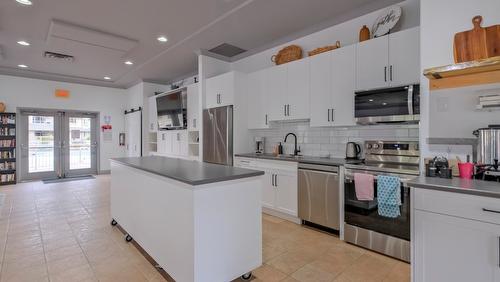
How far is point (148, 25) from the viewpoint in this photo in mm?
3730

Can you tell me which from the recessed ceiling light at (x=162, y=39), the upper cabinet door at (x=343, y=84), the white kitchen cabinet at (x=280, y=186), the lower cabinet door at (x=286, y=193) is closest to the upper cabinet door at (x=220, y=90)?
the recessed ceiling light at (x=162, y=39)

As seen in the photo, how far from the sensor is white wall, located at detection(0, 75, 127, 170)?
6.50 m

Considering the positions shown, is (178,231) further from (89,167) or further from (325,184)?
(89,167)

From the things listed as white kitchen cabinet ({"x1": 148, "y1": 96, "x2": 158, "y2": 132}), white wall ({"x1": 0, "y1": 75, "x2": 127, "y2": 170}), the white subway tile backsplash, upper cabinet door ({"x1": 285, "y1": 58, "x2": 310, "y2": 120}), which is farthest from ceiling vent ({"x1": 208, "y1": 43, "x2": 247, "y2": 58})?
white wall ({"x1": 0, "y1": 75, "x2": 127, "y2": 170})

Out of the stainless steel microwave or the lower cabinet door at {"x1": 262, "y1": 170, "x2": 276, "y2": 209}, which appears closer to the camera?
the stainless steel microwave

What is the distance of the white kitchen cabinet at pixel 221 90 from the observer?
435cm

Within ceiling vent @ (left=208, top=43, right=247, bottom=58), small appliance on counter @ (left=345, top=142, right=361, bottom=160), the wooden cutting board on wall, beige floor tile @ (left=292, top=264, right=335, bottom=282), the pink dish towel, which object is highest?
ceiling vent @ (left=208, top=43, right=247, bottom=58)

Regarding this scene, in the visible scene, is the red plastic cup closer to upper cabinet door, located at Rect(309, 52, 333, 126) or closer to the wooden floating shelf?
the wooden floating shelf

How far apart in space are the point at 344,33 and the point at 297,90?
3.43 ft

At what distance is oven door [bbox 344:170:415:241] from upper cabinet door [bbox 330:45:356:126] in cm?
79

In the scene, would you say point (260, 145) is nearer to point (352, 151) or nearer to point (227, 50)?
point (352, 151)

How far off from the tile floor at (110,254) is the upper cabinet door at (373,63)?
6.37 ft

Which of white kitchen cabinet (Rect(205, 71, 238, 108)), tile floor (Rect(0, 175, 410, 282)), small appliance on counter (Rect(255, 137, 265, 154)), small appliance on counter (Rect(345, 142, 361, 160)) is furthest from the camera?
small appliance on counter (Rect(255, 137, 265, 154))

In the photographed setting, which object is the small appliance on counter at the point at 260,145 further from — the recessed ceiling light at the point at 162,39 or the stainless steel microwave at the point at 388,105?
the recessed ceiling light at the point at 162,39
